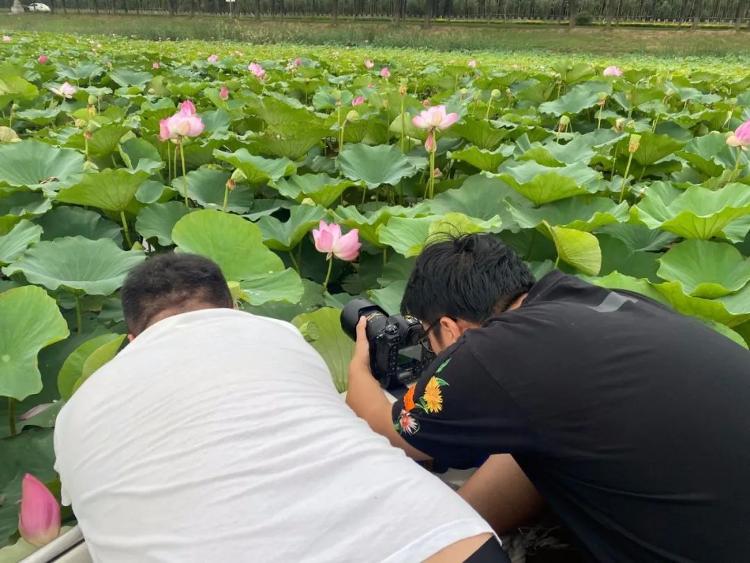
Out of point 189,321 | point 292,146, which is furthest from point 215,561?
A: point 292,146

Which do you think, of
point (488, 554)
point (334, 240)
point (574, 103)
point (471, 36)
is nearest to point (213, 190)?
point (334, 240)

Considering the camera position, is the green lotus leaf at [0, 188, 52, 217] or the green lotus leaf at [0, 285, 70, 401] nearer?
the green lotus leaf at [0, 285, 70, 401]

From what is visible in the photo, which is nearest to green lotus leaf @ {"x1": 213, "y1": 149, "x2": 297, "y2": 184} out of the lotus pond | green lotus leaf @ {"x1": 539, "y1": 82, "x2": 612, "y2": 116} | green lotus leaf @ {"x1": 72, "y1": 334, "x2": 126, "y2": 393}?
the lotus pond

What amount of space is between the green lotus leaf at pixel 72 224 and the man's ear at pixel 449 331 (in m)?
1.11

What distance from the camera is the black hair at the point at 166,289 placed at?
3.44 feet

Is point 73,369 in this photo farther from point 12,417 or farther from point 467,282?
point 467,282

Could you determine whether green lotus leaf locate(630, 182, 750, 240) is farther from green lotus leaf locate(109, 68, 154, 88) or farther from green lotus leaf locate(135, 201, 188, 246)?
green lotus leaf locate(109, 68, 154, 88)

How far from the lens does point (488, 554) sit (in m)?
0.74

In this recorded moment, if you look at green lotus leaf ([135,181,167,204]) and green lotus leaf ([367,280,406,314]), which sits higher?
green lotus leaf ([135,181,167,204])

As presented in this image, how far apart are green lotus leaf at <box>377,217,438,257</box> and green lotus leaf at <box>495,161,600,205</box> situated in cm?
30

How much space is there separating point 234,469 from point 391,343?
0.48 m

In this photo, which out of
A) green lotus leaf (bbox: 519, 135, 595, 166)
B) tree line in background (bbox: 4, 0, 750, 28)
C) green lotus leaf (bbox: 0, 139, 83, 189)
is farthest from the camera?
tree line in background (bbox: 4, 0, 750, 28)

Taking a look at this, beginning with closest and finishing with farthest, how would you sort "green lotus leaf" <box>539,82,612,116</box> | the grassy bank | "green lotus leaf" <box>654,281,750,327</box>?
"green lotus leaf" <box>654,281,750,327</box>, "green lotus leaf" <box>539,82,612,116</box>, the grassy bank

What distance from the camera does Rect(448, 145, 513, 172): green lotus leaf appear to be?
84.0 inches
